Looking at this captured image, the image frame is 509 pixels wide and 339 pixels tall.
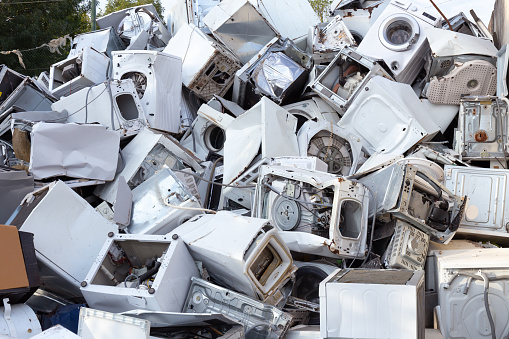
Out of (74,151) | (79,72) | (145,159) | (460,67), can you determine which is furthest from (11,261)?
(460,67)

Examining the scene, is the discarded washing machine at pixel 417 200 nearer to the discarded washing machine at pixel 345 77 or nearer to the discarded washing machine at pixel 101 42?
the discarded washing machine at pixel 345 77

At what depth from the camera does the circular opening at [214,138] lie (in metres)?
6.70

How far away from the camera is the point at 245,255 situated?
3697 millimetres

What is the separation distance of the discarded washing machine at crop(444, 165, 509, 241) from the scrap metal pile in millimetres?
13

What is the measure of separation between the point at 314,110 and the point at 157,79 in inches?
71.1

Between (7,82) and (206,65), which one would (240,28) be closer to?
(206,65)

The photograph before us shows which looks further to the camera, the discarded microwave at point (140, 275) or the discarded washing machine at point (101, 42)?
the discarded washing machine at point (101, 42)

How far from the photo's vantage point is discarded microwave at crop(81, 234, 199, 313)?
366cm

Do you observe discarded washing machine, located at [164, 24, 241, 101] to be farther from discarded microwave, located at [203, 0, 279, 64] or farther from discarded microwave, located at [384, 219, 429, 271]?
discarded microwave, located at [384, 219, 429, 271]

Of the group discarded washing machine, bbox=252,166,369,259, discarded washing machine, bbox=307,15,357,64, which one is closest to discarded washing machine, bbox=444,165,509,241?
discarded washing machine, bbox=252,166,369,259

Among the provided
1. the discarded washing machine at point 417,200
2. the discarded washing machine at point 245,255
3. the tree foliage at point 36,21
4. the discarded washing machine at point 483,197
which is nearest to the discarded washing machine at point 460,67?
the discarded washing machine at point 483,197

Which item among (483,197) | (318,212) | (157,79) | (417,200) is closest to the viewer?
(318,212)

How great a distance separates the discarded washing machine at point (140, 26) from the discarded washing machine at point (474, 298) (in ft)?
19.2

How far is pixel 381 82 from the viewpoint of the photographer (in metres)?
6.10
